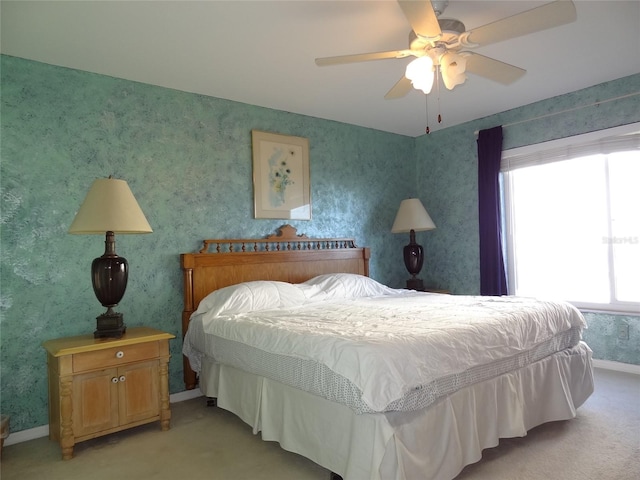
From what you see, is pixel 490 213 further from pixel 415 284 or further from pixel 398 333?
pixel 398 333

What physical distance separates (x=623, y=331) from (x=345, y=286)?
2515 millimetres

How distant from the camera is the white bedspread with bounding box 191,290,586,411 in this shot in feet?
6.03

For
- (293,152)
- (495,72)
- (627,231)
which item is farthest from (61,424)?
(627,231)

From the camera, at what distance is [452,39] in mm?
2189

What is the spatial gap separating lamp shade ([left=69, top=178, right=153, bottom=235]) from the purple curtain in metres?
3.49

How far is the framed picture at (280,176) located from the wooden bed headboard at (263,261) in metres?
0.23

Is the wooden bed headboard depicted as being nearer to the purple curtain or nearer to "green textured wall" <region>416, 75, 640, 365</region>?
"green textured wall" <region>416, 75, 640, 365</region>

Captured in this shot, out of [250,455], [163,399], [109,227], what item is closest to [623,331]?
[250,455]

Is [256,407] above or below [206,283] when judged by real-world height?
below

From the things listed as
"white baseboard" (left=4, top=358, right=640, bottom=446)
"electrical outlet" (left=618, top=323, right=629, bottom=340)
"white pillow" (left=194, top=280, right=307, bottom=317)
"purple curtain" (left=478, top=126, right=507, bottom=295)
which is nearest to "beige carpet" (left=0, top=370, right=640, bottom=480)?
"white baseboard" (left=4, top=358, right=640, bottom=446)

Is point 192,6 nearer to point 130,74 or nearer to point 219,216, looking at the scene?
point 130,74

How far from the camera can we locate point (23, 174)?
2846 millimetres

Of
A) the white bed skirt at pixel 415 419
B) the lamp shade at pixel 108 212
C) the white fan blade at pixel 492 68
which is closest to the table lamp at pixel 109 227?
the lamp shade at pixel 108 212

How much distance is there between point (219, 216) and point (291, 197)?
2.66 ft
